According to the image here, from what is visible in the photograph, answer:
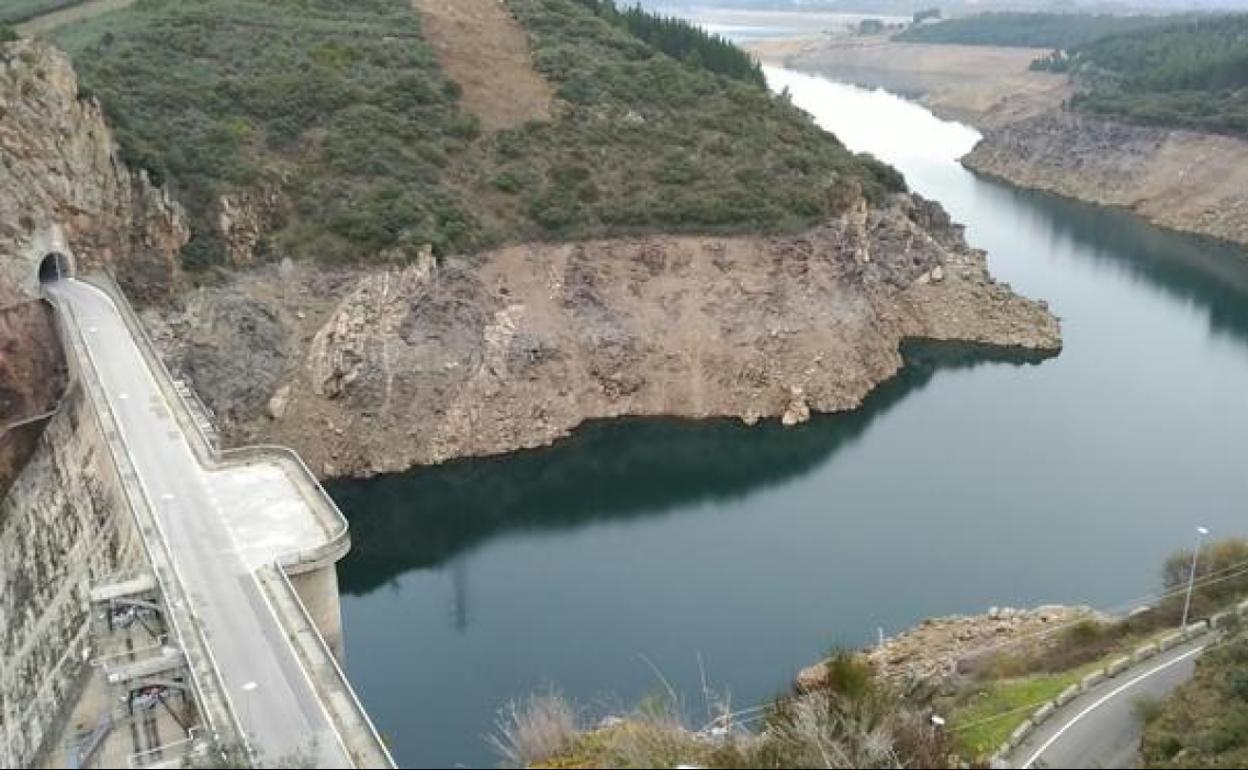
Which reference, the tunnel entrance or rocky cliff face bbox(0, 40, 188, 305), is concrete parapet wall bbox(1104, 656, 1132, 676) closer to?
rocky cliff face bbox(0, 40, 188, 305)

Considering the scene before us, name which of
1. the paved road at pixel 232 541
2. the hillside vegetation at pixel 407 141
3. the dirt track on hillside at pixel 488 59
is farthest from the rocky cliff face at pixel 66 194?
the dirt track on hillside at pixel 488 59

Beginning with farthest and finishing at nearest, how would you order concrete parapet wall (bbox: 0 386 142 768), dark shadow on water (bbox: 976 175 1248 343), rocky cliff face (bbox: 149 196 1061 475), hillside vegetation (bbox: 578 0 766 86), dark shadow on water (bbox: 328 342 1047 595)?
hillside vegetation (bbox: 578 0 766 86), dark shadow on water (bbox: 976 175 1248 343), rocky cliff face (bbox: 149 196 1061 475), dark shadow on water (bbox: 328 342 1047 595), concrete parapet wall (bbox: 0 386 142 768)

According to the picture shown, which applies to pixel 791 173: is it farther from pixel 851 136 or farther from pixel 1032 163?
pixel 851 136

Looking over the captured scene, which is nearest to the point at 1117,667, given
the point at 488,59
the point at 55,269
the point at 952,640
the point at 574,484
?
the point at 952,640

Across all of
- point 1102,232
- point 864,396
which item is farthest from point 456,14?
point 1102,232

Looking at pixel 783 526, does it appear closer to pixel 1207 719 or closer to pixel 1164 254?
pixel 1207 719

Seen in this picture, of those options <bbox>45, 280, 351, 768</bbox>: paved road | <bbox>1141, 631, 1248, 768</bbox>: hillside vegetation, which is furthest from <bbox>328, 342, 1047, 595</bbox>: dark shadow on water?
<bbox>1141, 631, 1248, 768</bbox>: hillside vegetation
